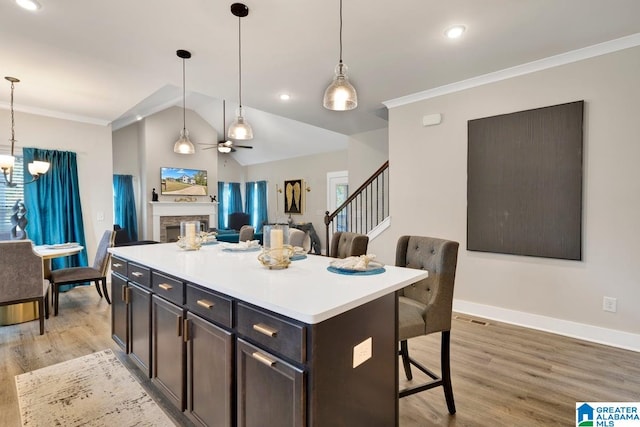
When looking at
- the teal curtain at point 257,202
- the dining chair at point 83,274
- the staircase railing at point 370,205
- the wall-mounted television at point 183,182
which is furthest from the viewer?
→ the teal curtain at point 257,202

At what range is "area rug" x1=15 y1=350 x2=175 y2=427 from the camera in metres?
1.92

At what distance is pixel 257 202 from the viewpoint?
1069 cm

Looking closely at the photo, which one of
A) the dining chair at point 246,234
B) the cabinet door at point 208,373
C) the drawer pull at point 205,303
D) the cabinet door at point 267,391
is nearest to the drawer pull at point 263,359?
the cabinet door at point 267,391

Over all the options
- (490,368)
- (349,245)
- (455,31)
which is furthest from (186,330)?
(455,31)

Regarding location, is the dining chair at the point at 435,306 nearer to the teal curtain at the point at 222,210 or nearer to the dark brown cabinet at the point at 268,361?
the dark brown cabinet at the point at 268,361

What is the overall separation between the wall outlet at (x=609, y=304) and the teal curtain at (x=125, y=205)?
8.91 meters

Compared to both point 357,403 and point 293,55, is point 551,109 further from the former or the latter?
point 357,403

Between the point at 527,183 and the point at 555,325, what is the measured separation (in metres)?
1.45

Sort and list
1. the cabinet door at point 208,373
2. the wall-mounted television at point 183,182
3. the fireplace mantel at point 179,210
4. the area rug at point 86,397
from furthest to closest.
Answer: the wall-mounted television at point 183,182
the fireplace mantel at point 179,210
the area rug at point 86,397
the cabinet door at point 208,373

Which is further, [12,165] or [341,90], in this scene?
[12,165]

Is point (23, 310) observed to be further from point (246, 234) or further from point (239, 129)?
point (239, 129)

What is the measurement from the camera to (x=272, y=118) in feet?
26.0

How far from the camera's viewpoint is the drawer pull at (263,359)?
122 centimetres

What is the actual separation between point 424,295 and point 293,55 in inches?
95.7
